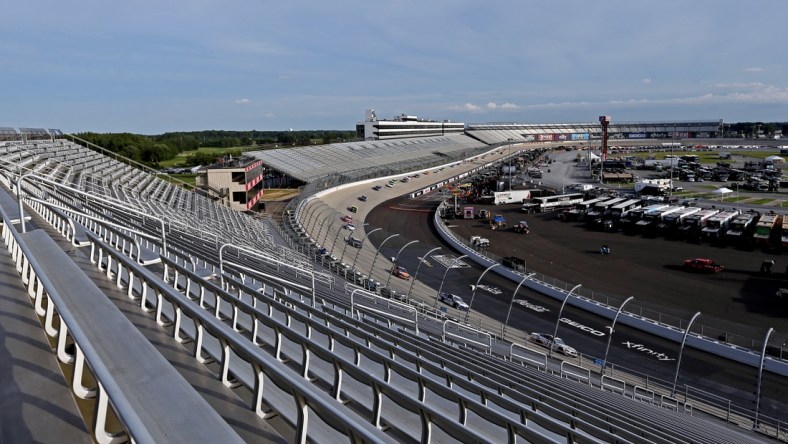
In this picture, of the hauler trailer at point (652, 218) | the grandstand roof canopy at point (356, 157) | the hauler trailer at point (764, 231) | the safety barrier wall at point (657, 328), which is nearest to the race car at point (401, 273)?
the safety barrier wall at point (657, 328)

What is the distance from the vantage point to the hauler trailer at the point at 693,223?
110ft

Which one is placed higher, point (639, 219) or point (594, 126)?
point (594, 126)

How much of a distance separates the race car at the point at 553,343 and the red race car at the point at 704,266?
12.8 metres

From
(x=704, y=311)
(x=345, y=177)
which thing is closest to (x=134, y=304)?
(x=704, y=311)

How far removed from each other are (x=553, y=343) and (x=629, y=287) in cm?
920

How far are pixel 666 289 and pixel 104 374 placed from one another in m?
25.1

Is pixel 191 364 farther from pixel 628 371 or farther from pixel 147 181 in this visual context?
pixel 147 181

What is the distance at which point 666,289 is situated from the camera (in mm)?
22719

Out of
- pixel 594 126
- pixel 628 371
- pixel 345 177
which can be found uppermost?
pixel 594 126

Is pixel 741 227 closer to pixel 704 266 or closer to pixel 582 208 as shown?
pixel 704 266

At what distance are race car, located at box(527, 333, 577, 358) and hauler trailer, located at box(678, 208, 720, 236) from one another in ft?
70.7

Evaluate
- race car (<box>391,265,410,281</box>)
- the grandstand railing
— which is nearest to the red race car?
race car (<box>391,265,410,281</box>)

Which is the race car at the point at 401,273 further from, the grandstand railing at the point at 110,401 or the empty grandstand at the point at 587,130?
the empty grandstand at the point at 587,130

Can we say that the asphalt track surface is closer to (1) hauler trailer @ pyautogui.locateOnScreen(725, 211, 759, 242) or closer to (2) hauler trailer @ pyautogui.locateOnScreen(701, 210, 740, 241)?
(1) hauler trailer @ pyautogui.locateOnScreen(725, 211, 759, 242)
